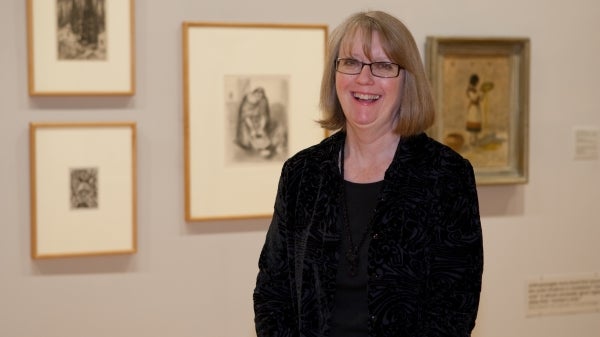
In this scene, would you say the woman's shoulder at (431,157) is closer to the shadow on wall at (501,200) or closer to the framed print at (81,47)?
the framed print at (81,47)

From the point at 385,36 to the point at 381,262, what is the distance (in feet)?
1.67

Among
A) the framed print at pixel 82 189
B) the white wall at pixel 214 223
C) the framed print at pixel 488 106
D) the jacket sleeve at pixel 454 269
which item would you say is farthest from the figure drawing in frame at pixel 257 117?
the jacket sleeve at pixel 454 269

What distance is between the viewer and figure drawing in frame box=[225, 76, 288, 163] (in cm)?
286

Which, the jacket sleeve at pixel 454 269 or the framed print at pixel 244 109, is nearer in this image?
the jacket sleeve at pixel 454 269

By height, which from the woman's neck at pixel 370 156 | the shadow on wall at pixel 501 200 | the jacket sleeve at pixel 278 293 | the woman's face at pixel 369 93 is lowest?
the jacket sleeve at pixel 278 293

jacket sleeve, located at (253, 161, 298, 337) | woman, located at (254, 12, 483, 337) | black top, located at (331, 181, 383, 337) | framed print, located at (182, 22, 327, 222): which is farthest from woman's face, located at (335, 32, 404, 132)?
framed print, located at (182, 22, 327, 222)

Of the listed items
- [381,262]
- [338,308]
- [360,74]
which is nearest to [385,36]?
[360,74]

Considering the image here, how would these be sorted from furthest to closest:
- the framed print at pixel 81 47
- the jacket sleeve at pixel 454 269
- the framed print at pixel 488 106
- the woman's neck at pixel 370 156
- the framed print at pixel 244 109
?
the framed print at pixel 488 106 → the framed print at pixel 244 109 → the framed print at pixel 81 47 → the woman's neck at pixel 370 156 → the jacket sleeve at pixel 454 269

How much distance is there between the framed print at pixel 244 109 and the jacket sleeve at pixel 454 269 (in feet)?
3.76

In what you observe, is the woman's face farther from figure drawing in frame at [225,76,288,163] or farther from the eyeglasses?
figure drawing in frame at [225,76,288,163]

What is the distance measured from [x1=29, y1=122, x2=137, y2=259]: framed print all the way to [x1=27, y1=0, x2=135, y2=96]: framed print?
13 cm

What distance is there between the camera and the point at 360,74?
1.91 metres

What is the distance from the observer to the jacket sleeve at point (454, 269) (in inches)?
71.6

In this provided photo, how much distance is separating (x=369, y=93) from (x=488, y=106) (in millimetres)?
1358
